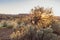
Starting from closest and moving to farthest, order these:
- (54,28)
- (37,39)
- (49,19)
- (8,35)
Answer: (37,39)
(8,35)
(54,28)
(49,19)

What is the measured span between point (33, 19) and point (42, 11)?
137 centimetres

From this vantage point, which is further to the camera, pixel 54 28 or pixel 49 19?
pixel 49 19

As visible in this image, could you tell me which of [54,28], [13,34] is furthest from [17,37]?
[54,28]

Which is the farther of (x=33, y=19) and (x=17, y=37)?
(x=33, y=19)

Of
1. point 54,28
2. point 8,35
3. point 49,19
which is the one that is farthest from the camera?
point 49,19

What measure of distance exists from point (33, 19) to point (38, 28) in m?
3.70

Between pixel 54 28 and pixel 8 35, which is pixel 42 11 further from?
pixel 8 35

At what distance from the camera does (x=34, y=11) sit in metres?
25.7

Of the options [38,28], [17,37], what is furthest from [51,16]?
[17,37]

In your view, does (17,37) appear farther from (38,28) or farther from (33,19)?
(33,19)

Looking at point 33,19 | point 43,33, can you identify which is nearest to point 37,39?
point 43,33

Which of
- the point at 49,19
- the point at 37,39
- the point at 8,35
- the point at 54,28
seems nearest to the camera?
the point at 37,39

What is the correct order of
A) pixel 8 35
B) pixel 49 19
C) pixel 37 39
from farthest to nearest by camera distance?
1. pixel 49 19
2. pixel 8 35
3. pixel 37 39

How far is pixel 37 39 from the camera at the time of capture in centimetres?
1958
